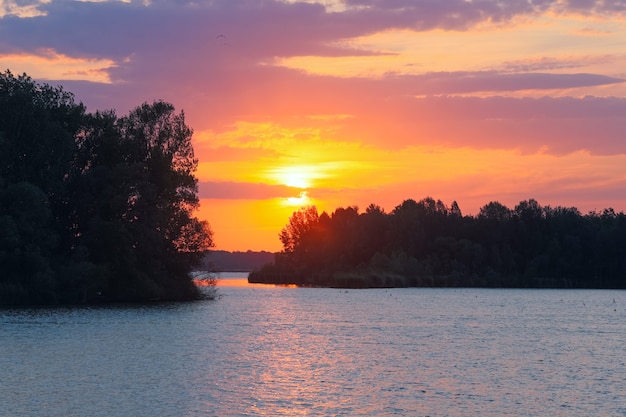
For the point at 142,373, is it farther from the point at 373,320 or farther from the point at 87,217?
the point at 87,217

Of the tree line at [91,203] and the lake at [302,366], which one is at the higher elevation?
the tree line at [91,203]

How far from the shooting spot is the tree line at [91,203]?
9056 centimetres

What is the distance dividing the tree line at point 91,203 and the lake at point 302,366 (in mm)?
A: 7908

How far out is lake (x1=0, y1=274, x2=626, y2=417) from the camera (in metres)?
35.5

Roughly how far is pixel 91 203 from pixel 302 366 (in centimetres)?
5955

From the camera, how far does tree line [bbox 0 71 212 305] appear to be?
90.6 m

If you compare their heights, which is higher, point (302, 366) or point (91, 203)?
point (91, 203)

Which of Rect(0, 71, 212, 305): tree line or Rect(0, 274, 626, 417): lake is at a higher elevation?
Rect(0, 71, 212, 305): tree line

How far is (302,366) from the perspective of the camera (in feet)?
158

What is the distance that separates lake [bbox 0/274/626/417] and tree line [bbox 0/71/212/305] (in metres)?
7.91

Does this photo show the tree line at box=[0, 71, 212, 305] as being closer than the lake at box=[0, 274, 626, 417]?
No

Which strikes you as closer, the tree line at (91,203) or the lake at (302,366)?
the lake at (302,366)

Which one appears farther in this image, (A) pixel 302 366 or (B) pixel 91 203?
(B) pixel 91 203

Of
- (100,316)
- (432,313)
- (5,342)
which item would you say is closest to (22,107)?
(100,316)
